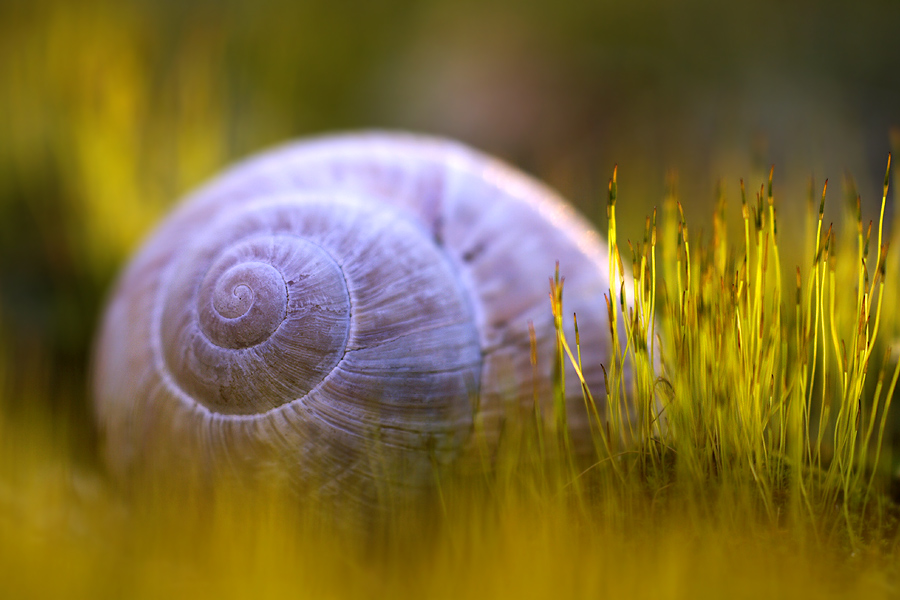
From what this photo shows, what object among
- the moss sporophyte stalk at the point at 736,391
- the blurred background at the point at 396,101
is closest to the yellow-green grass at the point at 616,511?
the moss sporophyte stalk at the point at 736,391

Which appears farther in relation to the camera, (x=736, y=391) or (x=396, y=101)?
(x=396, y=101)

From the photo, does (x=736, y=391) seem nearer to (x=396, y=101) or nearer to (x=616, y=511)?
(x=616, y=511)

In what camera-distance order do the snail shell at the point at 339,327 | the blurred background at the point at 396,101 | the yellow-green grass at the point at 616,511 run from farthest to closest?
the blurred background at the point at 396,101 < the snail shell at the point at 339,327 < the yellow-green grass at the point at 616,511

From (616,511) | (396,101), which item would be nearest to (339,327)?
(616,511)

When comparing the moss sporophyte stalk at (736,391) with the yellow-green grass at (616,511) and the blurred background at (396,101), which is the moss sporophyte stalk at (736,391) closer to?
the yellow-green grass at (616,511)

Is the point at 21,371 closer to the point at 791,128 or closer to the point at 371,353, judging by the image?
the point at 371,353

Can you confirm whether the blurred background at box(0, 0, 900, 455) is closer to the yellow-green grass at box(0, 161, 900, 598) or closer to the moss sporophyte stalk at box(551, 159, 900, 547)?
the yellow-green grass at box(0, 161, 900, 598)

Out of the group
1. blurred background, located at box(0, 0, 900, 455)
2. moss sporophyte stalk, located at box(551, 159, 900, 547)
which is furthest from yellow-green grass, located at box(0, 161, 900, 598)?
blurred background, located at box(0, 0, 900, 455)

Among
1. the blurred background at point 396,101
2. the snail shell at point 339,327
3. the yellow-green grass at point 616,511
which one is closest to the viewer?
the yellow-green grass at point 616,511
